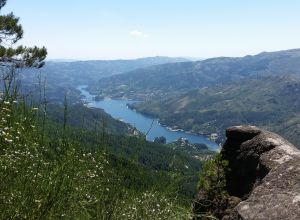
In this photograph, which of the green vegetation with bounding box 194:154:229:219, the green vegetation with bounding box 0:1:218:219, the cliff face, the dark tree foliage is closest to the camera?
the green vegetation with bounding box 0:1:218:219

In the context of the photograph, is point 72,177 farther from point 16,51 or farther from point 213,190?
point 16,51

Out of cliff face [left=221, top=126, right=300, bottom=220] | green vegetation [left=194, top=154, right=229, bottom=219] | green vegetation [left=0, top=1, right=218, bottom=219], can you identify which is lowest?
green vegetation [left=194, top=154, right=229, bottom=219]

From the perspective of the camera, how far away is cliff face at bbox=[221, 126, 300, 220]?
15.6ft

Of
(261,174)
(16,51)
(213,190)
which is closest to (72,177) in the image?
(261,174)

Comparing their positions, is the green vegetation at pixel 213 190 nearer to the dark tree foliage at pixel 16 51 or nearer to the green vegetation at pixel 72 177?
the green vegetation at pixel 72 177

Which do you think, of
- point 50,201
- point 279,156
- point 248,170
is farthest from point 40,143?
point 248,170

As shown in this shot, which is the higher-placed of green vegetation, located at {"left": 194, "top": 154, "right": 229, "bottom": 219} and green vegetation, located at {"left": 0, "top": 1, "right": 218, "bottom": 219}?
green vegetation, located at {"left": 0, "top": 1, "right": 218, "bottom": 219}

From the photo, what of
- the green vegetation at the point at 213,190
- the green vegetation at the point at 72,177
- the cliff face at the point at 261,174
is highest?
the green vegetation at the point at 72,177

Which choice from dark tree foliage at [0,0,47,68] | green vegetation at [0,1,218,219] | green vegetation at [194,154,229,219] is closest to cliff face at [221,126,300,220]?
green vegetation at [194,154,229,219]

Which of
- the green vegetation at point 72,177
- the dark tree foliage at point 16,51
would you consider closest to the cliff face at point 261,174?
the green vegetation at point 72,177

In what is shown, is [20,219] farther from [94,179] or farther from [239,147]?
[239,147]

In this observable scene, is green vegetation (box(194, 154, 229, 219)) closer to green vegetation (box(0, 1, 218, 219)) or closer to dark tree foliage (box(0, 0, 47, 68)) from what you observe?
green vegetation (box(0, 1, 218, 219))

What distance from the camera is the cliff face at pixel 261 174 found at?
4.76m

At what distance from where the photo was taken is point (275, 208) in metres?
4.69
